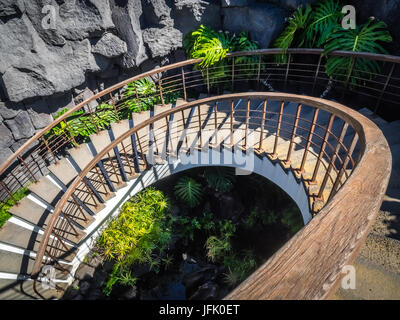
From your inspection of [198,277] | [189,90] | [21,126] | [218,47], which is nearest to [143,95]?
[189,90]

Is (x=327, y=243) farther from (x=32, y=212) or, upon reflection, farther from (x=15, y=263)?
(x=32, y=212)

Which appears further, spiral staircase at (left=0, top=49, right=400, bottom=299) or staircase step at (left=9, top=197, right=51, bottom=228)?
staircase step at (left=9, top=197, right=51, bottom=228)

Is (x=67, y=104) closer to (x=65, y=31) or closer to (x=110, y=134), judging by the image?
(x=65, y=31)

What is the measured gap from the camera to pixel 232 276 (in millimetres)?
4469

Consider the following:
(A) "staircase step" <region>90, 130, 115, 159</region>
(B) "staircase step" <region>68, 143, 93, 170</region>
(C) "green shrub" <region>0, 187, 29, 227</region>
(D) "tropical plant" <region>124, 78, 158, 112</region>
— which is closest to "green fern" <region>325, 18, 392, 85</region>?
(D) "tropical plant" <region>124, 78, 158, 112</region>

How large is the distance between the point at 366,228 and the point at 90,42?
20.9ft

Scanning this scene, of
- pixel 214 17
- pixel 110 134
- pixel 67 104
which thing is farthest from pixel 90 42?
pixel 214 17

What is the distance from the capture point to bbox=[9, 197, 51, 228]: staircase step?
365cm

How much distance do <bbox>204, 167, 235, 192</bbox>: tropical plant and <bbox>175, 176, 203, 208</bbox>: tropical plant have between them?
341 mm

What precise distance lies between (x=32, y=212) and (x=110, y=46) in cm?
405

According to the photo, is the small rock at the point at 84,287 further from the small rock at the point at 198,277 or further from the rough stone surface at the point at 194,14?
the rough stone surface at the point at 194,14

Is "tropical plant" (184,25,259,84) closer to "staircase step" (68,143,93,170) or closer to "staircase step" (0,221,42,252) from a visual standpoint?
"staircase step" (68,143,93,170)

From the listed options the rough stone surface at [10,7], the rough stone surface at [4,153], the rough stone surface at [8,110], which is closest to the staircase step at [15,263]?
the rough stone surface at [4,153]

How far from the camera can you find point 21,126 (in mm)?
5312
